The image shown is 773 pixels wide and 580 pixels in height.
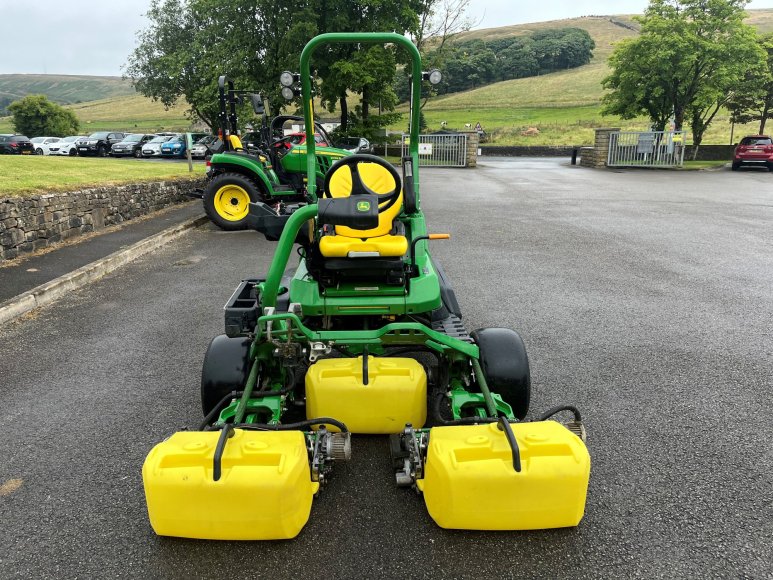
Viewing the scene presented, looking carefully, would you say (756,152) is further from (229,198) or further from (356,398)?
(356,398)

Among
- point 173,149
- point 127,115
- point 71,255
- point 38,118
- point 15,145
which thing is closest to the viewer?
point 71,255

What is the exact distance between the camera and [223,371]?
10.8 ft

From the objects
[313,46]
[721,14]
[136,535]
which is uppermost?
[721,14]

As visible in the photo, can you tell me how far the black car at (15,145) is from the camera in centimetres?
3011

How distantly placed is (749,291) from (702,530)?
191 inches

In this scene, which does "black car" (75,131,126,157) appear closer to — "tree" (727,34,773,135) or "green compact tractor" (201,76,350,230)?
"green compact tractor" (201,76,350,230)

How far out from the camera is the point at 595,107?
5819 centimetres

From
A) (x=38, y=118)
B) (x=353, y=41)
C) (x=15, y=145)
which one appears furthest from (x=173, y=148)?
(x=353, y=41)

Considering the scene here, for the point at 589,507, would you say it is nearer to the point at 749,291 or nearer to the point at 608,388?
the point at 608,388

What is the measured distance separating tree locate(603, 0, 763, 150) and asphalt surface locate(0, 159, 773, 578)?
21543mm

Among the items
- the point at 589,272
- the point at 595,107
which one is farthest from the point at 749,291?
the point at 595,107

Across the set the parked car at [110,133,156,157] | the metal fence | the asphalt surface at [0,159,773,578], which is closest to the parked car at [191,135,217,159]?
the parked car at [110,133,156,157]

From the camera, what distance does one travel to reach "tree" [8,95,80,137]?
4009 centimetres

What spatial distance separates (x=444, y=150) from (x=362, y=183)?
2458 centimetres
